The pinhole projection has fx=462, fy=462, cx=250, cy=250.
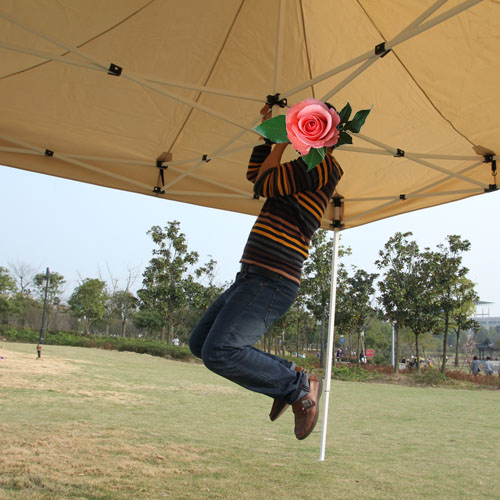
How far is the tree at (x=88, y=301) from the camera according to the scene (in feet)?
113

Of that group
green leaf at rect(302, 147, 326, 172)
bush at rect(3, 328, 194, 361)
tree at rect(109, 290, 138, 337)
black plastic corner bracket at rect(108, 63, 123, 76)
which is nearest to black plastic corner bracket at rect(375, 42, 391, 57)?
green leaf at rect(302, 147, 326, 172)

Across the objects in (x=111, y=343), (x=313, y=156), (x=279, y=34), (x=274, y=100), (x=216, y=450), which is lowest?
(x=111, y=343)

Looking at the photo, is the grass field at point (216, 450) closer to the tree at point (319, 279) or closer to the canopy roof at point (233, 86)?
the canopy roof at point (233, 86)

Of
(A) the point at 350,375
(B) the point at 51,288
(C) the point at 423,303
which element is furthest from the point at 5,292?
(C) the point at 423,303

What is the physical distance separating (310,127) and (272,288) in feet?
2.57

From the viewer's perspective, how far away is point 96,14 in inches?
129

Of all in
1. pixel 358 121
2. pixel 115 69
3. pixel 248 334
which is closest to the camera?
pixel 358 121

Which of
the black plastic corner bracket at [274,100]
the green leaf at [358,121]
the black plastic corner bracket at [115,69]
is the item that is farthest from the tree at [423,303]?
the green leaf at [358,121]

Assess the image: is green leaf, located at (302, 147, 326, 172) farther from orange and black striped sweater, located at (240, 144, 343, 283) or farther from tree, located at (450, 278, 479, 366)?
tree, located at (450, 278, 479, 366)

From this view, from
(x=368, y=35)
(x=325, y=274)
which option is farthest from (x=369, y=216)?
(x=325, y=274)

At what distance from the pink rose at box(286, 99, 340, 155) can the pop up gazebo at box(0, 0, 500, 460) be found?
40.5 inches

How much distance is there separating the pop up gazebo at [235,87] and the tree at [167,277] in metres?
20.0

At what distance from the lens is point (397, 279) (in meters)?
20.7

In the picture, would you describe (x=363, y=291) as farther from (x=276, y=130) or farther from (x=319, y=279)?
(x=276, y=130)
